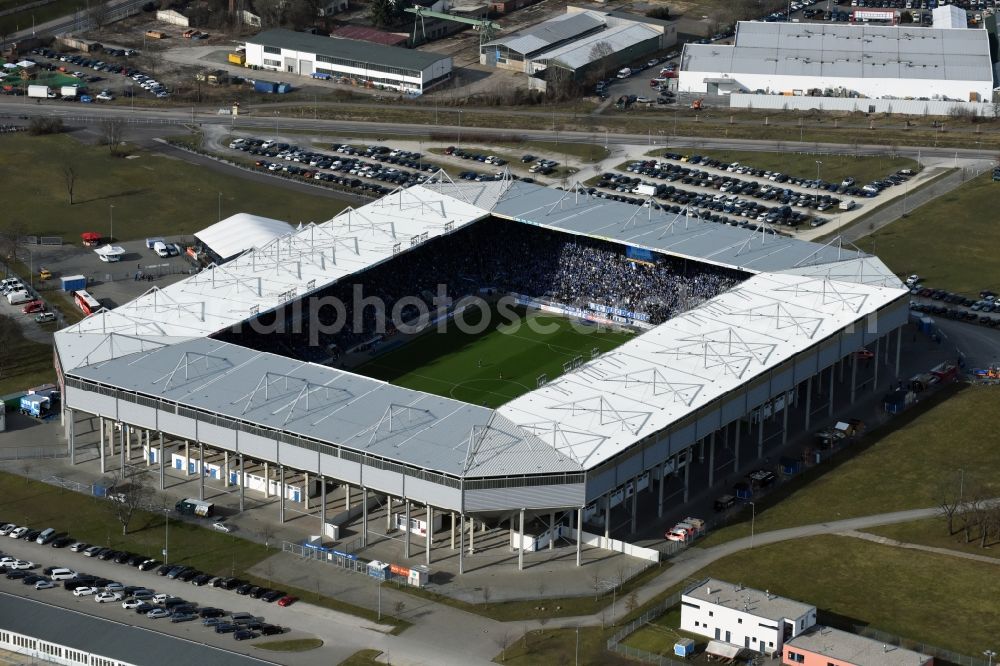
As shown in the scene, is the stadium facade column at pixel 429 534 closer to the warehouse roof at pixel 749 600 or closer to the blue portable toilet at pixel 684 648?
the warehouse roof at pixel 749 600

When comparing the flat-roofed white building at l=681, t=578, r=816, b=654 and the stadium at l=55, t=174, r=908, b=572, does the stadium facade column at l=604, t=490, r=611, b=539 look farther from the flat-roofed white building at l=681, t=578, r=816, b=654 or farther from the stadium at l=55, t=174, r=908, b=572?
the flat-roofed white building at l=681, t=578, r=816, b=654

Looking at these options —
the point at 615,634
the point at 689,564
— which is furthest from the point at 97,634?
the point at 689,564

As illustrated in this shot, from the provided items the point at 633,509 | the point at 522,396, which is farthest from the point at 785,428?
the point at 522,396

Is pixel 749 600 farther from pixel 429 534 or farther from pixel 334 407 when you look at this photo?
pixel 334 407

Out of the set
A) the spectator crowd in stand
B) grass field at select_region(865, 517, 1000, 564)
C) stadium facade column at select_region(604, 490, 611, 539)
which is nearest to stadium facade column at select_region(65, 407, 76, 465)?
the spectator crowd in stand

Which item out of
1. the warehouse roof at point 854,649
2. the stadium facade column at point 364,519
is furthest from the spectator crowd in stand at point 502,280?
the warehouse roof at point 854,649

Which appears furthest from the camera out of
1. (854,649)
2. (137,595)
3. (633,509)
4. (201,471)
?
(201,471)
